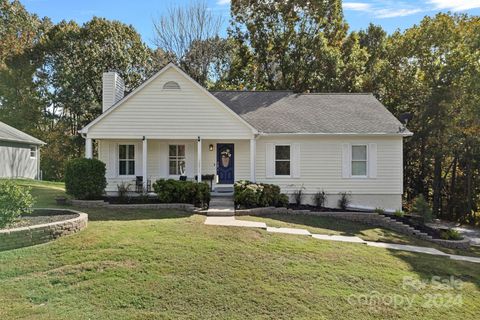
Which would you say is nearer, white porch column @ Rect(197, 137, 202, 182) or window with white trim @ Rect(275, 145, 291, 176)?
white porch column @ Rect(197, 137, 202, 182)

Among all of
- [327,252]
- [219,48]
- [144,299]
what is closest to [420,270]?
[327,252]

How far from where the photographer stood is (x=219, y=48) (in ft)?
107

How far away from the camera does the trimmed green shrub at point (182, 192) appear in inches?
557

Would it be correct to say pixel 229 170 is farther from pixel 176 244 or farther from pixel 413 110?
pixel 413 110

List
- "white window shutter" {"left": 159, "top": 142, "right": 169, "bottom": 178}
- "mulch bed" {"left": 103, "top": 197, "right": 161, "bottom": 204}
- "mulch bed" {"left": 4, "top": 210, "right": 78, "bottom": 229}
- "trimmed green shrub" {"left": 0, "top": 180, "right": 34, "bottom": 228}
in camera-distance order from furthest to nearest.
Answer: "white window shutter" {"left": 159, "top": 142, "right": 169, "bottom": 178} < "mulch bed" {"left": 103, "top": 197, "right": 161, "bottom": 204} < "mulch bed" {"left": 4, "top": 210, "right": 78, "bottom": 229} < "trimmed green shrub" {"left": 0, "top": 180, "right": 34, "bottom": 228}

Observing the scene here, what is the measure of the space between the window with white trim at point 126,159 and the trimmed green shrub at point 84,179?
3.19 m

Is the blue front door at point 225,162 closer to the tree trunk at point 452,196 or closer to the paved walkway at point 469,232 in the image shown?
the paved walkway at point 469,232

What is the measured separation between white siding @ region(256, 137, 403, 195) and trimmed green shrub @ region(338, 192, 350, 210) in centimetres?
19

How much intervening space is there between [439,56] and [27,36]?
34.1m

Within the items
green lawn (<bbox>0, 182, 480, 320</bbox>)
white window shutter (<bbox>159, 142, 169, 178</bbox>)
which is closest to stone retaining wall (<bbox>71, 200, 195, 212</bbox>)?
green lawn (<bbox>0, 182, 480, 320</bbox>)

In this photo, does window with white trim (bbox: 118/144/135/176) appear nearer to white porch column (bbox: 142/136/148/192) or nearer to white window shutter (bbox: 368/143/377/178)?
white porch column (bbox: 142/136/148/192)

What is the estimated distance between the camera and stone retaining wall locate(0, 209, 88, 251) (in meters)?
7.87

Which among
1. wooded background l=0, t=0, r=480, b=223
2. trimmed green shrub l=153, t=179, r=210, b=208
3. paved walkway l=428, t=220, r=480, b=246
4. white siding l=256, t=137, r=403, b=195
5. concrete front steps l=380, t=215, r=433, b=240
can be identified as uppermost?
wooded background l=0, t=0, r=480, b=223

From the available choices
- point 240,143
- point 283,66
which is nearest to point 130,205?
point 240,143
